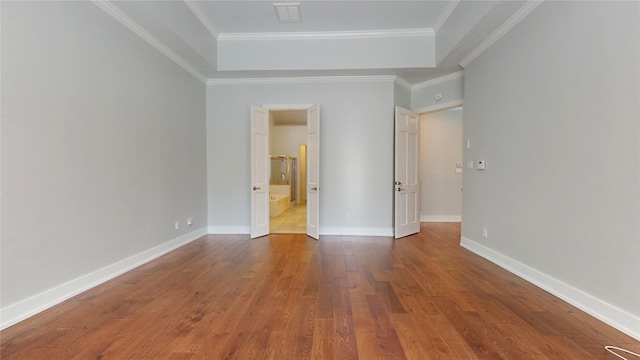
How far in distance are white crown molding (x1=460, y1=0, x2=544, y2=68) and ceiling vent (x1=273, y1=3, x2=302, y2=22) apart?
8.12 feet

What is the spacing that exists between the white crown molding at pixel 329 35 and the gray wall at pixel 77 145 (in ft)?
4.04

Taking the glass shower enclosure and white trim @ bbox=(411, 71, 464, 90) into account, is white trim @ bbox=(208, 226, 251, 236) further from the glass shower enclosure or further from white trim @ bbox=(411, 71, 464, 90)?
the glass shower enclosure

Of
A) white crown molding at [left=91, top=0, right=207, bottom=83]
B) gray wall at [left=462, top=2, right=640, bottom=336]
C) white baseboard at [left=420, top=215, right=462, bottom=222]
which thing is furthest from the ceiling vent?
white baseboard at [left=420, top=215, right=462, bottom=222]

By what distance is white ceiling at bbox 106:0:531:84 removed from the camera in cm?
320

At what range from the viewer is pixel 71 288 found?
235 centimetres

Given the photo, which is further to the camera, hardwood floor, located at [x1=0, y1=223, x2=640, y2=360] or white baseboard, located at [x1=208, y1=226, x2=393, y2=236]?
white baseboard, located at [x1=208, y1=226, x2=393, y2=236]

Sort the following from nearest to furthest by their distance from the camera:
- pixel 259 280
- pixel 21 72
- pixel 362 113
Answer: pixel 21 72 → pixel 259 280 → pixel 362 113

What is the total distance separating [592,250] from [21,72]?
15.3ft

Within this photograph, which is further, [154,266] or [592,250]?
[154,266]

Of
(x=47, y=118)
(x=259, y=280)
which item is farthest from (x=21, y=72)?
(x=259, y=280)

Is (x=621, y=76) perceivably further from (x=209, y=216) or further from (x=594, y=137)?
(x=209, y=216)

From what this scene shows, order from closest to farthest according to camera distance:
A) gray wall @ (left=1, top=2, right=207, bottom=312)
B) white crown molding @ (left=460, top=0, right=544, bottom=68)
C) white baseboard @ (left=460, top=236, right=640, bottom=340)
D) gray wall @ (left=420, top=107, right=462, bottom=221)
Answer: white baseboard @ (left=460, top=236, right=640, bottom=340) → gray wall @ (left=1, top=2, right=207, bottom=312) → white crown molding @ (left=460, top=0, right=544, bottom=68) → gray wall @ (left=420, top=107, right=462, bottom=221)

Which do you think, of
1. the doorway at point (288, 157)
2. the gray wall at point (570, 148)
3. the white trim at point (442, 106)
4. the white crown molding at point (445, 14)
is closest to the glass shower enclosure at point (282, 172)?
the doorway at point (288, 157)

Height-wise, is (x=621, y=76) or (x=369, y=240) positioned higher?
(x=621, y=76)
